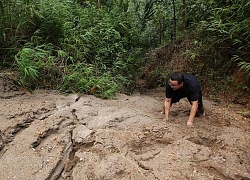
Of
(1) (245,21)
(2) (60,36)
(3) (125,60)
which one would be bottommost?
(3) (125,60)

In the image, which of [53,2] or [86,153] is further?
[53,2]

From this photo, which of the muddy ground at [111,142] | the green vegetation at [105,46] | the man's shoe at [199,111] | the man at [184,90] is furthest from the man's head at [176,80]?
the green vegetation at [105,46]

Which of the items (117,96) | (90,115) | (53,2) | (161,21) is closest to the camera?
(90,115)

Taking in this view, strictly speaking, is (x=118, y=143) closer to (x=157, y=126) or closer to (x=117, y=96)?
(x=157, y=126)

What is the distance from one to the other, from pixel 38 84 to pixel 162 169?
267 centimetres

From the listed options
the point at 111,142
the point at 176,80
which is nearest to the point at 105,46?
the point at 176,80

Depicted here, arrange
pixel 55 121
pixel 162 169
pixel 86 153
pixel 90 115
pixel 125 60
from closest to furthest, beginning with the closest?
pixel 162 169
pixel 86 153
pixel 55 121
pixel 90 115
pixel 125 60

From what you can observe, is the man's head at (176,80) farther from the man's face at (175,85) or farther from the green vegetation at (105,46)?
the green vegetation at (105,46)

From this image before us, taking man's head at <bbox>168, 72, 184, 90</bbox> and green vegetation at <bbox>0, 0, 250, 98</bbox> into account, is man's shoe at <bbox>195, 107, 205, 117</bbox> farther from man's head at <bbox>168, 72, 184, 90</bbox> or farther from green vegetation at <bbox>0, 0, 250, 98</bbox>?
green vegetation at <bbox>0, 0, 250, 98</bbox>

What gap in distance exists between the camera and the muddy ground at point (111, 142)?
2.32 metres

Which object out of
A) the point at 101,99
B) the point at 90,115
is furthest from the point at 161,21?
the point at 90,115

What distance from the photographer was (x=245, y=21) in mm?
4188

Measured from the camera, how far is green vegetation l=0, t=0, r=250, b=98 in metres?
4.29

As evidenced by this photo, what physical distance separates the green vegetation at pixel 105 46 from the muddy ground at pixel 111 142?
0.62 metres
